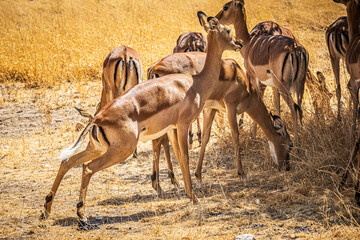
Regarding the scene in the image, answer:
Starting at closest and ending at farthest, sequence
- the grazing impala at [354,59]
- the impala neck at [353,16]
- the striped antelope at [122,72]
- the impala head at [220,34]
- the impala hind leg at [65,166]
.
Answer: the impala hind leg at [65,166], the grazing impala at [354,59], the impala head at [220,34], the impala neck at [353,16], the striped antelope at [122,72]

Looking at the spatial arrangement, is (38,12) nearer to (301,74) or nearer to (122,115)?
(301,74)

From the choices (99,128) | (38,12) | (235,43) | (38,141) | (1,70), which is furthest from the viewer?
(38,12)

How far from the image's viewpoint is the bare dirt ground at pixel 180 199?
4352 millimetres

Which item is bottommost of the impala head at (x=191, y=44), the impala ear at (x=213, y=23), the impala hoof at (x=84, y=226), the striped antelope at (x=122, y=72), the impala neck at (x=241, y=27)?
the impala hoof at (x=84, y=226)

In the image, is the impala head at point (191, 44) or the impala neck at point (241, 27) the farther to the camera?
the impala neck at point (241, 27)

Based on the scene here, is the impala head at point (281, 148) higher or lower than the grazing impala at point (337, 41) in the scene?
lower

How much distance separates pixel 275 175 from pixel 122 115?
254 cm

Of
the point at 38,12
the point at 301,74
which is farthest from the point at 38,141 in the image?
the point at 38,12

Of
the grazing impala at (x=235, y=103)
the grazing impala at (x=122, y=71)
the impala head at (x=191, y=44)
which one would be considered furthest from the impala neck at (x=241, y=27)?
the grazing impala at (x=235, y=103)

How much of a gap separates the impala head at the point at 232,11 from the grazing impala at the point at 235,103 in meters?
2.58

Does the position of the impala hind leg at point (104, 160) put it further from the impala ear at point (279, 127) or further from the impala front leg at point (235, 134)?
the impala ear at point (279, 127)

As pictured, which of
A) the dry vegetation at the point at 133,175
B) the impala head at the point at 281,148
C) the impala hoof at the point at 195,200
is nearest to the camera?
the dry vegetation at the point at 133,175

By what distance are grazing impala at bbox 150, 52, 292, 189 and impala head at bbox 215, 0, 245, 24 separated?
8.47 feet

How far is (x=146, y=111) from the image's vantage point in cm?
470
